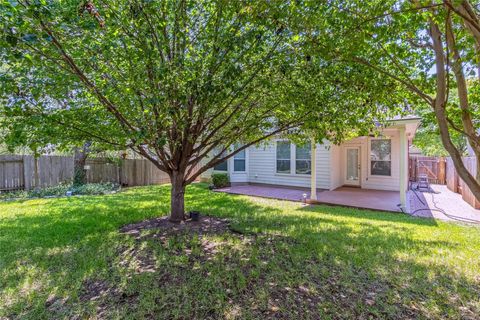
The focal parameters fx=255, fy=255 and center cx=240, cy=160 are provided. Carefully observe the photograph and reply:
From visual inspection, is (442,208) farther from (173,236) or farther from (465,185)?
(173,236)

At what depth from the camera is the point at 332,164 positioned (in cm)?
1139

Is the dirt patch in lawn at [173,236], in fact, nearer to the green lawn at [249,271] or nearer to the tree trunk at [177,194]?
the green lawn at [249,271]

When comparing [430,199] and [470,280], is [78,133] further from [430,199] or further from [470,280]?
[430,199]

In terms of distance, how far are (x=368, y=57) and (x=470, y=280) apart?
3396 mm

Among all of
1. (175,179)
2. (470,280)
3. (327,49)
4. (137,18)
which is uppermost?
(137,18)

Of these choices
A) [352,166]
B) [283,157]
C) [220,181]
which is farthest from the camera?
[220,181]

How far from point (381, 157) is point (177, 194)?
9.61 meters

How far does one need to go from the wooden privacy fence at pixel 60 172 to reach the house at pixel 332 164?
4728 mm

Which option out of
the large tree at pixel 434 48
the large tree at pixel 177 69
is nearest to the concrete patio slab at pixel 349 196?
the large tree at pixel 177 69

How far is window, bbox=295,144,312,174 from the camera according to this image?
1159 centimetres

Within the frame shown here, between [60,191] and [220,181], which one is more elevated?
[220,181]

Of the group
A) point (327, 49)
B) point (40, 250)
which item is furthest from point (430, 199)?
point (40, 250)

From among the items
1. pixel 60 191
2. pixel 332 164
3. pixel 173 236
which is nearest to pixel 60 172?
pixel 60 191

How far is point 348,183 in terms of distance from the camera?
12.5m
